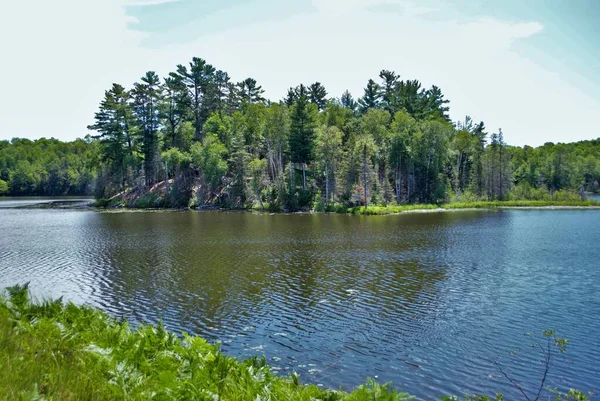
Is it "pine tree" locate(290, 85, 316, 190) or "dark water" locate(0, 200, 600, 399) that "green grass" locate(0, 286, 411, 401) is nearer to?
"dark water" locate(0, 200, 600, 399)

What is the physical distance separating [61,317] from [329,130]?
77455mm

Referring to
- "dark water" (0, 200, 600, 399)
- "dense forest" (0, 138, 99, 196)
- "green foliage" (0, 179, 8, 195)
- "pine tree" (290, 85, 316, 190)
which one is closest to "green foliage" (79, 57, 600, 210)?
"pine tree" (290, 85, 316, 190)

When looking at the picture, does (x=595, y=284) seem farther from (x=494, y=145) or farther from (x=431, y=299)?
(x=494, y=145)

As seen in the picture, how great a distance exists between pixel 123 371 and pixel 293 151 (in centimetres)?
8086

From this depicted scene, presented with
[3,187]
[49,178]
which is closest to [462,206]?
[49,178]

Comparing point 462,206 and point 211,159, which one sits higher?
point 211,159

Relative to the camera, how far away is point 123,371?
9930mm

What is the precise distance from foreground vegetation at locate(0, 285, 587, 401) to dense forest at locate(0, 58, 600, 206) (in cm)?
7272

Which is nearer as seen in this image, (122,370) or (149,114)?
(122,370)

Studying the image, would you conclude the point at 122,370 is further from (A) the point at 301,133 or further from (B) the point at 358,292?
(A) the point at 301,133

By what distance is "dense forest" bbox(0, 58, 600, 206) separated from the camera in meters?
89.4

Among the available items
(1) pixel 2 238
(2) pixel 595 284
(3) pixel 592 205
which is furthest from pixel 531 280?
(3) pixel 592 205

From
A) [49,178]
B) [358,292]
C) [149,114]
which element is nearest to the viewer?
[358,292]

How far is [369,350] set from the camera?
1803 cm
